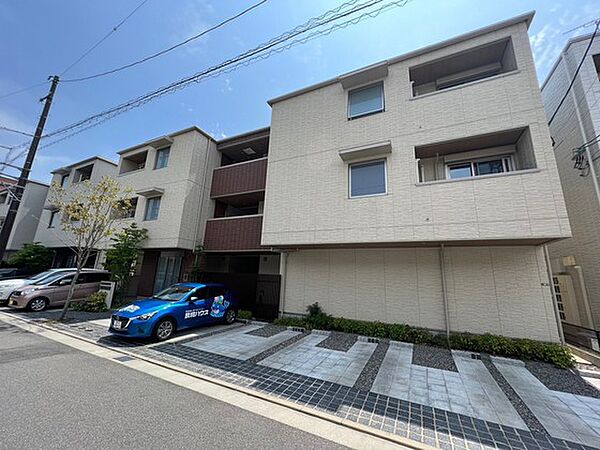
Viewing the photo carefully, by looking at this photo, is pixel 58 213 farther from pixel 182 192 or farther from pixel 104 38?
pixel 104 38

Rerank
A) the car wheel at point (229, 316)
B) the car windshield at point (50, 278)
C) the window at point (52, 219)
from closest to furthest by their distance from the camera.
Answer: the car wheel at point (229, 316), the car windshield at point (50, 278), the window at point (52, 219)

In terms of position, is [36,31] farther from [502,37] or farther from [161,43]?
[502,37]

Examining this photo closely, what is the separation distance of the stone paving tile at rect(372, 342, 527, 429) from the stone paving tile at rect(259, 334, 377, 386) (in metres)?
0.50

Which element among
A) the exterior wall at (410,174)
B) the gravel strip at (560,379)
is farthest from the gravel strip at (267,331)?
the gravel strip at (560,379)

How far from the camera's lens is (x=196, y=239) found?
11.6 m

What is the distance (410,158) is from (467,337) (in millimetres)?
5068

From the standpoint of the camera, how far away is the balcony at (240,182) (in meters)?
10.7

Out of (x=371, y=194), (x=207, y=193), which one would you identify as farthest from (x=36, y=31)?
(x=371, y=194)

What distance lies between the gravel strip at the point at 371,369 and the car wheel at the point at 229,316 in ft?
16.8

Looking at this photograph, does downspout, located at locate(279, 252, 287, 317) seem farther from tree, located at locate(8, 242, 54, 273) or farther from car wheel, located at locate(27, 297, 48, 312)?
tree, located at locate(8, 242, 54, 273)

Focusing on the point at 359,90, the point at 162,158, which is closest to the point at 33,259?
the point at 162,158

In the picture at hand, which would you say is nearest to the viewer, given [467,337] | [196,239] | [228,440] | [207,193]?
[228,440]

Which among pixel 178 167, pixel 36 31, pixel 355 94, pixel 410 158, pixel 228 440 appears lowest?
pixel 228 440

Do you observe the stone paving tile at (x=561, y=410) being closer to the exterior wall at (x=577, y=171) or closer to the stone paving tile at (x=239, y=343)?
the stone paving tile at (x=239, y=343)
